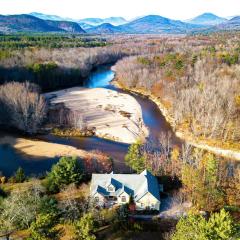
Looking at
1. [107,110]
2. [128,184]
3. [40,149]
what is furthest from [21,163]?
[107,110]

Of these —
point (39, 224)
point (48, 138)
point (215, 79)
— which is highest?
point (215, 79)

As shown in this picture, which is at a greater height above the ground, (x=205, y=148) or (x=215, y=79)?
(x=215, y=79)

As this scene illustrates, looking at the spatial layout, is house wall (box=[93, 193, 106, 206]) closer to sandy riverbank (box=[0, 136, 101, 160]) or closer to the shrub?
the shrub

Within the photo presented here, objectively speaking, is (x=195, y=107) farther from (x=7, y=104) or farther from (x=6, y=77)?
(x=6, y=77)

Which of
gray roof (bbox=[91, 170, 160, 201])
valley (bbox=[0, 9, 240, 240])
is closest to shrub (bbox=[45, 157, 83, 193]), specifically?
valley (bbox=[0, 9, 240, 240])

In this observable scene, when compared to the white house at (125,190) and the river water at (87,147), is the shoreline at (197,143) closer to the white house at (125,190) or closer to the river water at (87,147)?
the river water at (87,147)

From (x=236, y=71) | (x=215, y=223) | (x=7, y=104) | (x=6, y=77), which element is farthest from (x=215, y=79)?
(x=215, y=223)
